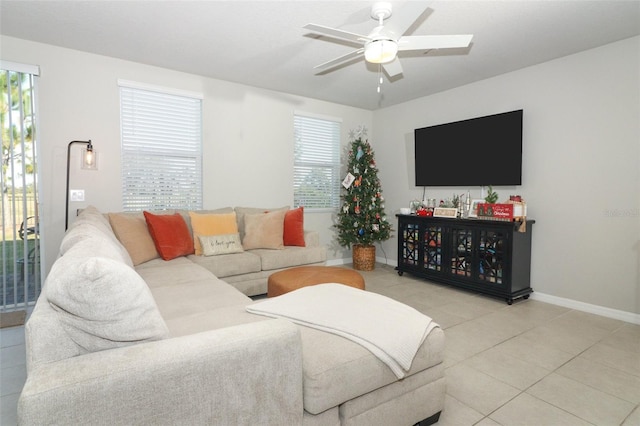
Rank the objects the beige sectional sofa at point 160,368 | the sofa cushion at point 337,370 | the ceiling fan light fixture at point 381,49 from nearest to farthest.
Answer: the beige sectional sofa at point 160,368 < the sofa cushion at point 337,370 < the ceiling fan light fixture at point 381,49

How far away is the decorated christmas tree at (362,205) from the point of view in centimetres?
521

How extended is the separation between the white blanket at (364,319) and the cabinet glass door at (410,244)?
8.97 ft

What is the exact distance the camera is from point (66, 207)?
11.5 feet

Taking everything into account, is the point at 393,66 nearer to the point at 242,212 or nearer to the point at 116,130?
the point at 242,212

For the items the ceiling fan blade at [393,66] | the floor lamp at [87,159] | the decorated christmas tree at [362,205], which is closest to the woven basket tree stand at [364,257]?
the decorated christmas tree at [362,205]

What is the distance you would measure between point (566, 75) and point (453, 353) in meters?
3.14

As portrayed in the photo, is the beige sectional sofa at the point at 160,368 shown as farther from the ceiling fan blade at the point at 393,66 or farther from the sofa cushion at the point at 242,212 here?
the sofa cushion at the point at 242,212

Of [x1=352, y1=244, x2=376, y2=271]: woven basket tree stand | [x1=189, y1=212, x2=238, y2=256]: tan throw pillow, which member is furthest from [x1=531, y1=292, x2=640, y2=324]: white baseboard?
[x1=189, y1=212, x2=238, y2=256]: tan throw pillow

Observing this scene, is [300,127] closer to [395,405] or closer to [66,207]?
[66,207]

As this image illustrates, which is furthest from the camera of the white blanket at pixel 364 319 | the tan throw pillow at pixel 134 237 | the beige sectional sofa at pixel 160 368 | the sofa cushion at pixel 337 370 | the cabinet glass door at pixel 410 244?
the cabinet glass door at pixel 410 244

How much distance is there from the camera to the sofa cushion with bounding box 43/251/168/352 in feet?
3.33

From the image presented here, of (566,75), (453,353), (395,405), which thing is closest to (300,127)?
(566,75)

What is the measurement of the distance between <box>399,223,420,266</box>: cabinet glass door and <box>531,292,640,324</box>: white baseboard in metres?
1.41

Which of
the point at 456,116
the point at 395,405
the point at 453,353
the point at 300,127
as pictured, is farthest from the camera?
the point at 300,127
